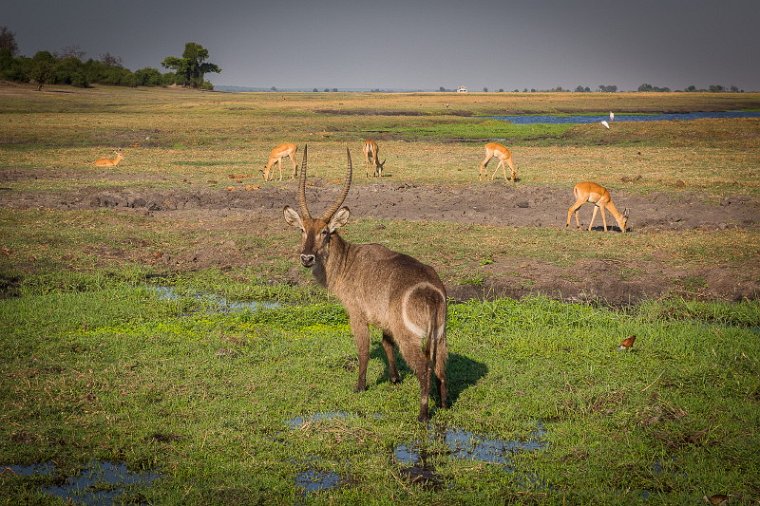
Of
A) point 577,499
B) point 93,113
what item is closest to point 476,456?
point 577,499

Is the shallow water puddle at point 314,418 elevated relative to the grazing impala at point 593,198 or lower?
lower

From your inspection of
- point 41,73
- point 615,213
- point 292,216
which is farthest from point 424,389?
point 41,73

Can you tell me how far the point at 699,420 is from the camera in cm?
602

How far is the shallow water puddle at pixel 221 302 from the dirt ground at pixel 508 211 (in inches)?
58.5

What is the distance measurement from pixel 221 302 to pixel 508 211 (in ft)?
27.6

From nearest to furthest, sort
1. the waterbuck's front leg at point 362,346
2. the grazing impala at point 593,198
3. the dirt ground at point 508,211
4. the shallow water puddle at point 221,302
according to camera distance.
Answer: the waterbuck's front leg at point 362,346
the shallow water puddle at point 221,302
the dirt ground at point 508,211
the grazing impala at point 593,198

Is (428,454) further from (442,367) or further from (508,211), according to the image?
(508,211)

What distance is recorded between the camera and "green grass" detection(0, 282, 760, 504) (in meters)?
5.14

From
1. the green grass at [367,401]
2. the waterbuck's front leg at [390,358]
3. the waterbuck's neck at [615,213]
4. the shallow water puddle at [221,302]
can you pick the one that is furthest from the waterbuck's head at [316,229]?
the waterbuck's neck at [615,213]

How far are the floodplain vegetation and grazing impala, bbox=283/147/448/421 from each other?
447 mm

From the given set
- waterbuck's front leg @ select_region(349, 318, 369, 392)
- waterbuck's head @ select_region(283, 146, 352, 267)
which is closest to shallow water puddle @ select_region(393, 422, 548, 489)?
waterbuck's front leg @ select_region(349, 318, 369, 392)

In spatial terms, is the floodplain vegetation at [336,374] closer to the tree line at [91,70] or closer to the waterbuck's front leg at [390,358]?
the waterbuck's front leg at [390,358]

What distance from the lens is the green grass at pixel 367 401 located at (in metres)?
5.14

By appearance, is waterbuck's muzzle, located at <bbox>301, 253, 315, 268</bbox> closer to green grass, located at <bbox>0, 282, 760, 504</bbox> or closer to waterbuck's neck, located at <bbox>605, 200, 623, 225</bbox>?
green grass, located at <bbox>0, 282, 760, 504</bbox>
